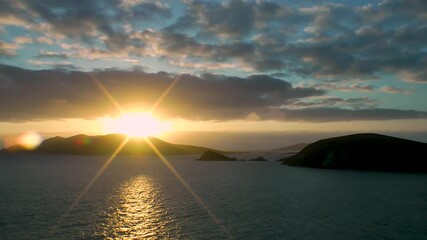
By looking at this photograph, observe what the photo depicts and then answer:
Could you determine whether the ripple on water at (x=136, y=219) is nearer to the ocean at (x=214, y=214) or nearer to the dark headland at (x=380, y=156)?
the ocean at (x=214, y=214)

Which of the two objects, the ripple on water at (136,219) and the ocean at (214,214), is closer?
the ripple on water at (136,219)

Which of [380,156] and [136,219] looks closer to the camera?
[136,219]

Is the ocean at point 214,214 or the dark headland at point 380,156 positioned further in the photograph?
the dark headland at point 380,156

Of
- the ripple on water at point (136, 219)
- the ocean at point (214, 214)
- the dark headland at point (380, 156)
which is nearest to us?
the ripple on water at point (136, 219)

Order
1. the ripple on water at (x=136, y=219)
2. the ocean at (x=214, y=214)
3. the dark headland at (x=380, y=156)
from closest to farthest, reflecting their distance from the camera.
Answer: the ripple on water at (x=136, y=219), the ocean at (x=214, y=214), the dark headland at (x=380, y=156)

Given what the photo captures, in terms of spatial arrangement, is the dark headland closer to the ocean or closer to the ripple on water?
the ocean

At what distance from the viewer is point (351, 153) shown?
193 m

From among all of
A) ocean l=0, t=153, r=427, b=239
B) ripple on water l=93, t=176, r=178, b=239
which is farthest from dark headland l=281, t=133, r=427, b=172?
ripple on water l=93, t=176, r=178, b=239

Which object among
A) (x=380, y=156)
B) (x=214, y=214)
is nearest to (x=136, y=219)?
(x=214, y=214)

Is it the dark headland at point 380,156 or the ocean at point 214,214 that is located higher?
the dark headland at point 380,156

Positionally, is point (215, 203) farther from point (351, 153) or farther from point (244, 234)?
point (351, 153)

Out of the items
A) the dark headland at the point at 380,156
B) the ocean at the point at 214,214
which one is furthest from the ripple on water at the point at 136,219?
the dark headland at the point at 380,156

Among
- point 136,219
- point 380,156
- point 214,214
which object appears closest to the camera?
point 136,219

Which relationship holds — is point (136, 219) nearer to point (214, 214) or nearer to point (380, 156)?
point (214, 214)
